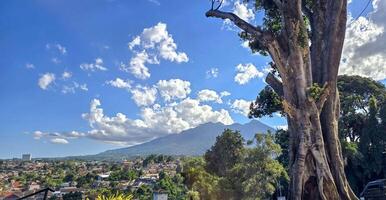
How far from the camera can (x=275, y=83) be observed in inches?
485

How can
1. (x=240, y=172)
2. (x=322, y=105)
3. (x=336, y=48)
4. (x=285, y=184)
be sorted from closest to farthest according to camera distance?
(x=322, y=105) < (x=336, y=48) < (x=240, y=172) < (x=285, y=184)

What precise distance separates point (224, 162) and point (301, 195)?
1937 cm

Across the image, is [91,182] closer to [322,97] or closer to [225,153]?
[225,153]

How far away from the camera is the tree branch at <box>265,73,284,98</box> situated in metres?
12.0

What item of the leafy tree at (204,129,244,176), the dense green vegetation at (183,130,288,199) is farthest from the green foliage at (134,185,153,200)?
the leafy tree at (204,129,244,176)

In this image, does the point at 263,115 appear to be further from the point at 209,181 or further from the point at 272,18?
the point at 209,181

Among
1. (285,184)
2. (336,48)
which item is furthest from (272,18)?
(285,184)

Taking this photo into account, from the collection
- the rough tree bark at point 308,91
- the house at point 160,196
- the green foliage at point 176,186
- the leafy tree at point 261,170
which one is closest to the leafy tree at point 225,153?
the green foliage at point 176,186

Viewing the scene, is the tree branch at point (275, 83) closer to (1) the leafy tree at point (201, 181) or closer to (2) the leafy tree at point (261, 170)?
(2) the leafy tree at point (261, 170)

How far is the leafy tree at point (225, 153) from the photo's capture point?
28.6 metres

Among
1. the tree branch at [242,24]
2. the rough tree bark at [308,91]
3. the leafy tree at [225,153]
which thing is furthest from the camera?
the leafy tree at [225,153]

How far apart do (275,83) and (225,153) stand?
57.4ft

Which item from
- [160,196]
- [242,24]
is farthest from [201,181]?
[160,196]

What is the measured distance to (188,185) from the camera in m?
30.1
